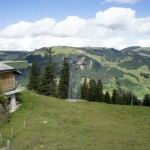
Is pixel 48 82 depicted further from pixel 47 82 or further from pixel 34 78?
pixel 34 78

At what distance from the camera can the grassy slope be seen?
33.8 m

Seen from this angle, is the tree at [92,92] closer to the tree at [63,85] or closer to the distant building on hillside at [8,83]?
the tree at [63,85]

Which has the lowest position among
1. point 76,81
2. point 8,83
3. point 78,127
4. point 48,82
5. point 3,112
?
point 78,127

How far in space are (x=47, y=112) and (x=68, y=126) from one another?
36.2ft

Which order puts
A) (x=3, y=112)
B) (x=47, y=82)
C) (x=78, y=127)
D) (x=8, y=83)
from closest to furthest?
(x=78, y=127) < (x=3, y=112) < (x=8, y=83) < (x=47, y=82)

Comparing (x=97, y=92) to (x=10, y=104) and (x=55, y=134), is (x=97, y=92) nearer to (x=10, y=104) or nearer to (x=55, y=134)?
(x=10, y=104)

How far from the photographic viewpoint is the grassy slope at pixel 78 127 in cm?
3381

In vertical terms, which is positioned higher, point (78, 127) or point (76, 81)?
point (76, 81)

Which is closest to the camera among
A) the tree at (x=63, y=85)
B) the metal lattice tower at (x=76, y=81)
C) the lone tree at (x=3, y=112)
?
the lone tree at (x=3, y=112)

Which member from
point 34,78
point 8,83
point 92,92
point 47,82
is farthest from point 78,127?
point 92,92

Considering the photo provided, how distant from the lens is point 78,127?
44.2 metres

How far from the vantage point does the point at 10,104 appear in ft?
185

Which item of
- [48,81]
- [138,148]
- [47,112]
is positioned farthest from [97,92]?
[138,148]

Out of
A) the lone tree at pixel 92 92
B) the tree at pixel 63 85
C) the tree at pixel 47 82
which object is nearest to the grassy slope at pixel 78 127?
the tree at pixel 47 82
